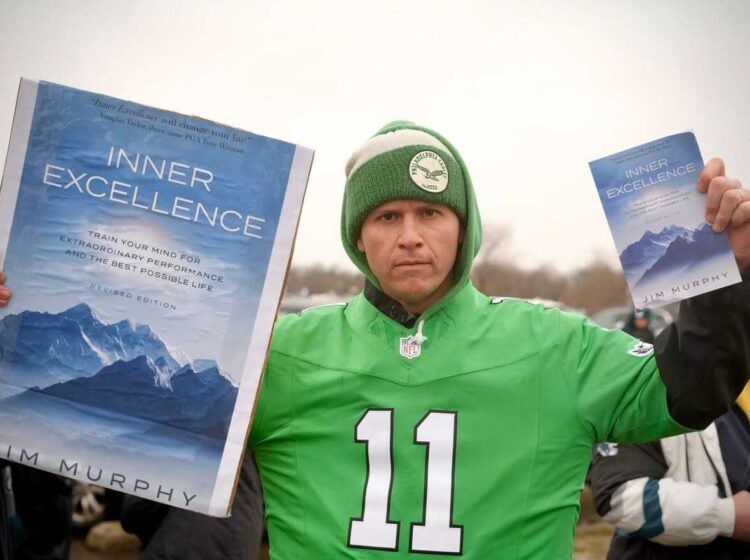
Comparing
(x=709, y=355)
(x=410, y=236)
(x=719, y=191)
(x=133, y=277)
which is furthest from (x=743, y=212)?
(x=133, y=277)

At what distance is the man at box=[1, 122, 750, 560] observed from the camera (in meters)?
1.90

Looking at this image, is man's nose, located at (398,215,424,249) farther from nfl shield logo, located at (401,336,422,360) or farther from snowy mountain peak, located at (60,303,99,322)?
snowy mountain peak, located at (60,303,99,322)

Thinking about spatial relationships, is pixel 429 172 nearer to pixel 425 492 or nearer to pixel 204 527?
pixel 425 492

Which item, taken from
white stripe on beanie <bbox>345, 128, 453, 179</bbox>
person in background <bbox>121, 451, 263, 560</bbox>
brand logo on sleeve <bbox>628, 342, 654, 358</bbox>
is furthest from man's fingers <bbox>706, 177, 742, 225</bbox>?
person in background <bbox>121, 451, 263, 560</bbox>

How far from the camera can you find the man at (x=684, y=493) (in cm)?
254

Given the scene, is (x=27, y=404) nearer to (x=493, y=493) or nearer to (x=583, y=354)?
(x=493, y=493)

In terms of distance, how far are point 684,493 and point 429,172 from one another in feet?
4.41

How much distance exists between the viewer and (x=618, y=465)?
108 inches

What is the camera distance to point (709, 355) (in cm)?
183

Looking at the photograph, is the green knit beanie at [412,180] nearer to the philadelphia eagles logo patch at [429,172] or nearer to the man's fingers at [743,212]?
the philadelphia eagles logo patch at [429,172]

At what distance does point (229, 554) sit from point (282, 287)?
1239 mm

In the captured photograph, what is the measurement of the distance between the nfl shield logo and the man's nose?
247 mm

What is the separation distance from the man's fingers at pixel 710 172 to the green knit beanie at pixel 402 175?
2.06ft

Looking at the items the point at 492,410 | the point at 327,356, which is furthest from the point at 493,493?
the point at 327,356
